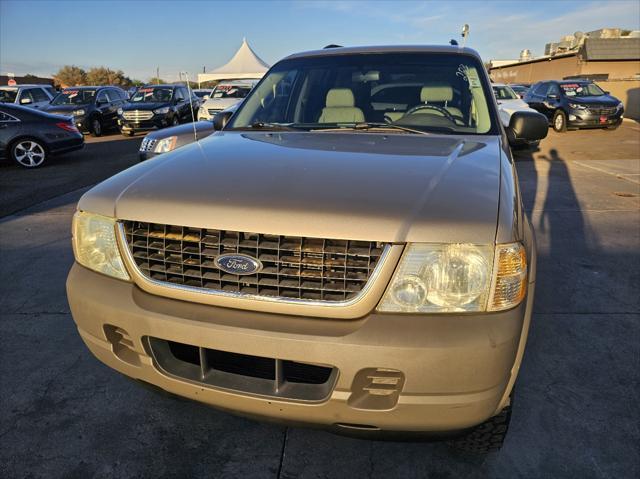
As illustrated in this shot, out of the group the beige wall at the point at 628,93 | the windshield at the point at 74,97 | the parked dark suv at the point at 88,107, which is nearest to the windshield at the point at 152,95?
the parked dark suv at the point at 88,107

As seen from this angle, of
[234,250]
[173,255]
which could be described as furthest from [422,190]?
[173,255]

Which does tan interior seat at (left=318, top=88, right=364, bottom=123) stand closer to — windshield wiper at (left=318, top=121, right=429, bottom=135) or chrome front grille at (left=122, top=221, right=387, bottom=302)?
windshield wiper at (left=318, top=121, right=429, bottom=135)

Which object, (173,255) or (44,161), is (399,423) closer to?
(173,255)

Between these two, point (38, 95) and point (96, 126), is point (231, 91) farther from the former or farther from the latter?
point (38, 95)

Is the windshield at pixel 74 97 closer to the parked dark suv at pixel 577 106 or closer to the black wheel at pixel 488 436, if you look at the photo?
the parked dark suv at pixel 577 106

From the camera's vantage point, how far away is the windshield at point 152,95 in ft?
53.4

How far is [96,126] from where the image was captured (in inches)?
632

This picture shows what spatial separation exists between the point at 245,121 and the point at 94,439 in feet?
6.79

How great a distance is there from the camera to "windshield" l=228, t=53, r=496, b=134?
9.36ft

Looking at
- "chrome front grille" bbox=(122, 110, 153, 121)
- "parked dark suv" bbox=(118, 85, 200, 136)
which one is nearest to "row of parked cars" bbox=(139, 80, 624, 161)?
"parked dark suv" bbox=(118, 85, 200, 136)

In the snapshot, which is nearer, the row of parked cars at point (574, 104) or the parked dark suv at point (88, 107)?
the row of parked cars at point (574, 104)

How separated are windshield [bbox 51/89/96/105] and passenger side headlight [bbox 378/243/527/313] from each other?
1701 cm

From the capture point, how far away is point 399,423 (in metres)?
1.51

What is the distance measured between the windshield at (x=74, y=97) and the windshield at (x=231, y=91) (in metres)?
4.30
